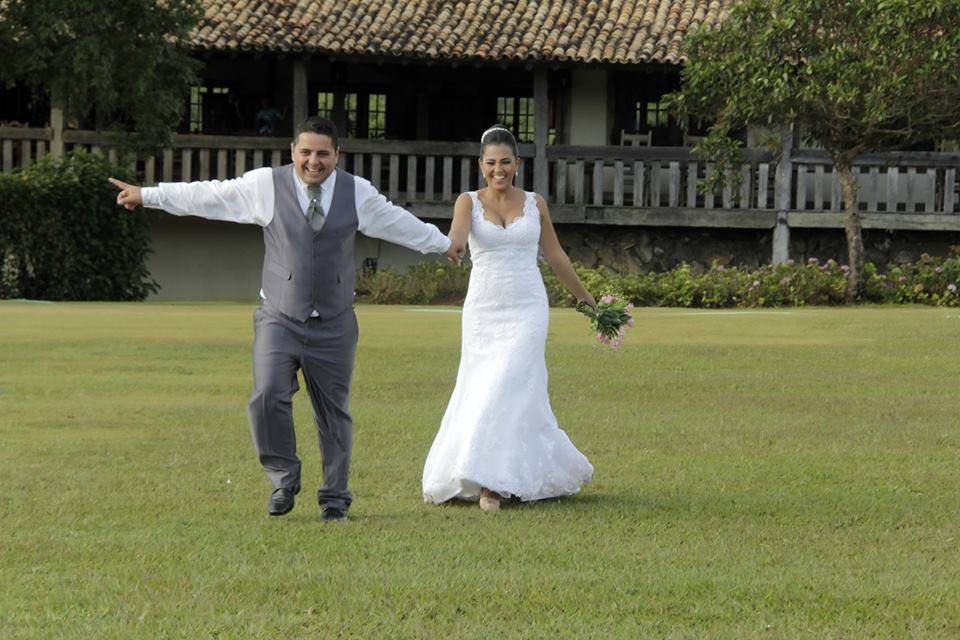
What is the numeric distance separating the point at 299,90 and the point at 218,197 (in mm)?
19590

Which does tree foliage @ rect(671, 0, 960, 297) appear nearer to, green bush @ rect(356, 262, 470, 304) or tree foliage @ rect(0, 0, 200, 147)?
green bush @ rect(356, 262, 470, 304)

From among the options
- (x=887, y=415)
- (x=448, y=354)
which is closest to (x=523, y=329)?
(x=887, y=415)

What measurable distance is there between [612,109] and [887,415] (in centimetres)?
1754

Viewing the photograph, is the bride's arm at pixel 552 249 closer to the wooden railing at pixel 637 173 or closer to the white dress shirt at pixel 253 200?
the white dress shirt at pixel 253 200

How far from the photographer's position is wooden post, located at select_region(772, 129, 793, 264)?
86.6 ft

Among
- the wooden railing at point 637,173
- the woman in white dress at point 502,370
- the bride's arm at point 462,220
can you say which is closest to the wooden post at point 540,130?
the wooden railing at point 637,173

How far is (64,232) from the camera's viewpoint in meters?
23.4

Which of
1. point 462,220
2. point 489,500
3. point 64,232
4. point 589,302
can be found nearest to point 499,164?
point 462,220

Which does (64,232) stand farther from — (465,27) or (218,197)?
(218,197)

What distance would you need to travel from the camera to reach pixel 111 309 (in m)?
20.9

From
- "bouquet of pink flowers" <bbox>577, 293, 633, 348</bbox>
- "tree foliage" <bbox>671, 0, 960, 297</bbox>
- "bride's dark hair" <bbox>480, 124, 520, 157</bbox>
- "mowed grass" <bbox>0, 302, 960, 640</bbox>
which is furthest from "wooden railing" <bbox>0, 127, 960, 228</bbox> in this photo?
"bride's dark hair" <bbox>480, 124, 520, 157</bbox>

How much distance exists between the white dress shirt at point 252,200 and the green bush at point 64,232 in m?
16.5

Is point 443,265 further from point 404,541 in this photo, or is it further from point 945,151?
point 404,541

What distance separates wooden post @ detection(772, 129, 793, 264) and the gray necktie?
19.8 meters
